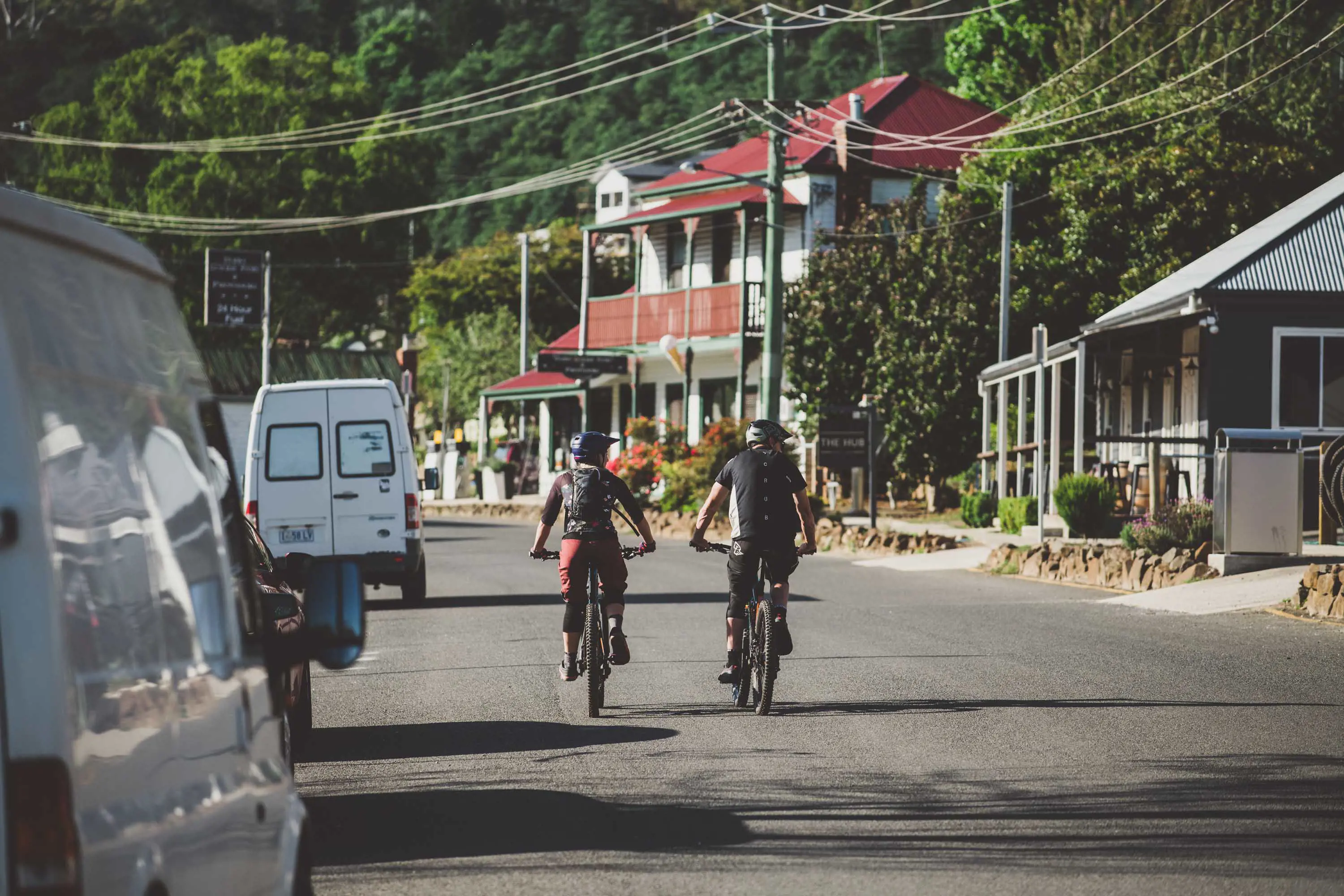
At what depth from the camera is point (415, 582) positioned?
21516 millimetres

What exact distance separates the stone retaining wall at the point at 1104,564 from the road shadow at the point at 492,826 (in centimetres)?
1383

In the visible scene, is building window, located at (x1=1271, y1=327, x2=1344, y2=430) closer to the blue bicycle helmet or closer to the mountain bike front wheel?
the blue bicycle helmet

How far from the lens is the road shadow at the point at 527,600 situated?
2109 cm

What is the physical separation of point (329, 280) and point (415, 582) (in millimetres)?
55097

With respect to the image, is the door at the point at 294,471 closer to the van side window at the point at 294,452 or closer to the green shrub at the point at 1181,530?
the van side window at the point at 294,452

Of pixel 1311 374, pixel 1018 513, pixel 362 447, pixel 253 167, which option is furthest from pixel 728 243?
pixel 362 447

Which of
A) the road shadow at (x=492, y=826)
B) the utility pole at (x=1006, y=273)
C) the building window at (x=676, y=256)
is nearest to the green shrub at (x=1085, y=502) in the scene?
the utility pole at (x=1006, y=273)

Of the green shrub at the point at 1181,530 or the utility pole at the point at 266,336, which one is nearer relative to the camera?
the green shrub at the point at 1181,530

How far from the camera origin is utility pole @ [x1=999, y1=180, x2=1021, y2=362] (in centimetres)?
3728

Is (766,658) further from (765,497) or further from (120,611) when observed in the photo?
(120,611)

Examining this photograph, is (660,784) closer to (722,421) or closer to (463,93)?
(722,421)

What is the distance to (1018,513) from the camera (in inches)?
1176

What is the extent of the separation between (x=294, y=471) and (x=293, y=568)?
11748 mm

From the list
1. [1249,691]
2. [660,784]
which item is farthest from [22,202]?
[1249,691]
